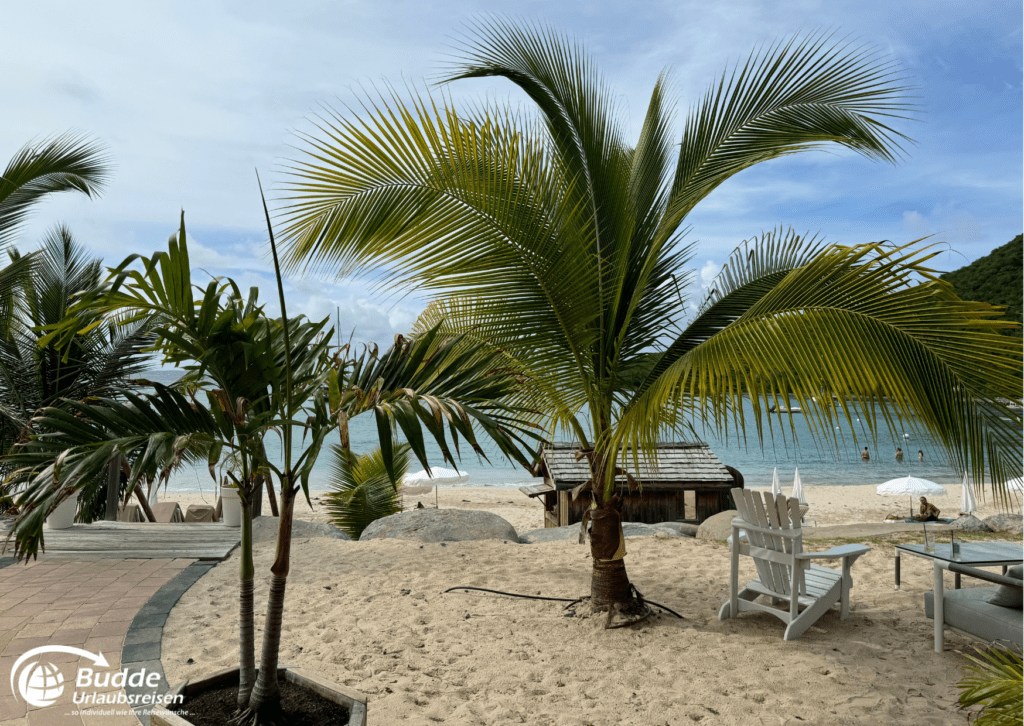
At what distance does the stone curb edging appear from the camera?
3749 mm

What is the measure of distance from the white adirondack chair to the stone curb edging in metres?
3.91

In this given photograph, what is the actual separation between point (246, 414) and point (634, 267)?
319cm

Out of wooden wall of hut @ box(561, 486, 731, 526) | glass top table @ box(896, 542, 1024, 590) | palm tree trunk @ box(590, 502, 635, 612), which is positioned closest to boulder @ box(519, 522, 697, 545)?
wooden wall of hut @ box(561, 486, 731, 526)

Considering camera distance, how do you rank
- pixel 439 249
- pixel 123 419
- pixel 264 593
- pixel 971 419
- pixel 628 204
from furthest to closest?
1. pixel 264 593
2. pixel 628 204
3. pixel 439 249
4. pixel 971 419
5. pixel 123 419

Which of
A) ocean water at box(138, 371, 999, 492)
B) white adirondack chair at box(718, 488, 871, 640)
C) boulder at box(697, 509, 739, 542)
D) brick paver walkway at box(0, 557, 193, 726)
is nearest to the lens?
brick paver walkway at box(0, 557, 193, 726)

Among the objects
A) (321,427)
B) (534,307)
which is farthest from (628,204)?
(321,427)

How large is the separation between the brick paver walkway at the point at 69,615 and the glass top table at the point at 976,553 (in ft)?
17.3

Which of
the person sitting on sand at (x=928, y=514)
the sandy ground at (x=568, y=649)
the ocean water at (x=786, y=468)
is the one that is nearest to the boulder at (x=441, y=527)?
the sandy ground at (x=568, y=649)

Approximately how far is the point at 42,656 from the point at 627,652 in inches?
146

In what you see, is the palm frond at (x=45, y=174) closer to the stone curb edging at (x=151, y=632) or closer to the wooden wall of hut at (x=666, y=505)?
the stone curb edging at (x=151, y=632)

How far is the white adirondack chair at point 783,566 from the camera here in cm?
468

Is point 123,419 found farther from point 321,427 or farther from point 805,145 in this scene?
point 805,145

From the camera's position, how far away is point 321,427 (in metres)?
2.70

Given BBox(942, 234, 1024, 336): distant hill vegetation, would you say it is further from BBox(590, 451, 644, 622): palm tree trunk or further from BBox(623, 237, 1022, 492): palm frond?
BBox(623, 237, 1022, 492): palm frond
